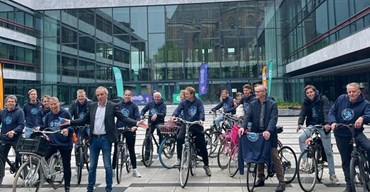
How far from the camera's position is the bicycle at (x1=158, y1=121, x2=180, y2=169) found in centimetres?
778

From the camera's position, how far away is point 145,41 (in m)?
33.0

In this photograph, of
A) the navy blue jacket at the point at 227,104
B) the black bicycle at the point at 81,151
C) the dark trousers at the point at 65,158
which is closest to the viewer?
the dark trousers at the point at 65,158

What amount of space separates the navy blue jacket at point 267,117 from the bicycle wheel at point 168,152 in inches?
105

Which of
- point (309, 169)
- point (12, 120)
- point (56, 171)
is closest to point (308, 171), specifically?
point (309, 169)

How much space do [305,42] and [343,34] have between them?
744cm

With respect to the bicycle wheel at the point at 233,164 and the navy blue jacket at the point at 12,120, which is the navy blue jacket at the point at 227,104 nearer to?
the bicycle wheel at the point at 233,164

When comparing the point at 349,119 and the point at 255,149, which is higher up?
the point at 349,119

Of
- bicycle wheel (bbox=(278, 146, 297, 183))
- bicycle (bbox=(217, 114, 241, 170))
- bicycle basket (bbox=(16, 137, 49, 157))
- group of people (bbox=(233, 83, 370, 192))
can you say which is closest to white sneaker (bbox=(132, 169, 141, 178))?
bicycle (bbox=(217, 114, 241, 170))

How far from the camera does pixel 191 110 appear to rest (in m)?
7.15

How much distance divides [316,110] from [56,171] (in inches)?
202

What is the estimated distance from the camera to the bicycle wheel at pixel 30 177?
5.57 metres

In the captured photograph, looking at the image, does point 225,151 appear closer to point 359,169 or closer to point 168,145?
point 168,145

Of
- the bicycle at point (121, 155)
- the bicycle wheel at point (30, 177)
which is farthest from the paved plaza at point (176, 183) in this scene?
the bicycle wheel at point (30, 177)

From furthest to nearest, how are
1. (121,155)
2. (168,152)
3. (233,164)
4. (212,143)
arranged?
(212,143), (168,152), (233,164), (121,155)
